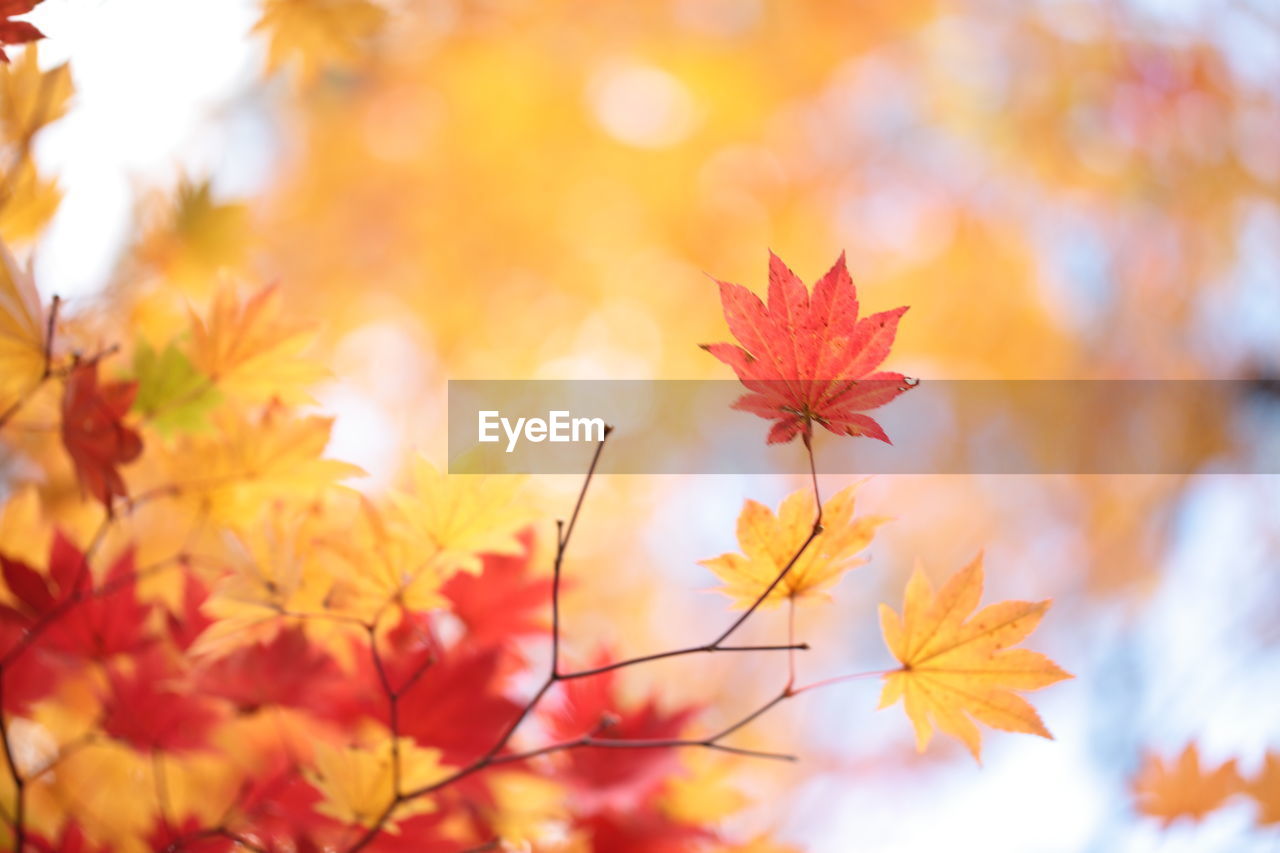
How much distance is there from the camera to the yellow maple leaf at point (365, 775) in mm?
408

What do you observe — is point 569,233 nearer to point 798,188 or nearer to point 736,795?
point 798,188

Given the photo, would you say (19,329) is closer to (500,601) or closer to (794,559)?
(500,601)

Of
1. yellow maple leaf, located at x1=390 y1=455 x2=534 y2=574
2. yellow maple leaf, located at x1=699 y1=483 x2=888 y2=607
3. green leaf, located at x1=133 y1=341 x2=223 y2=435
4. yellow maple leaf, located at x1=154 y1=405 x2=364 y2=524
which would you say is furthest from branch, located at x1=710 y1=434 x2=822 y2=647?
green leaf, located at x1=133 y1=341 x2=223 y2=435

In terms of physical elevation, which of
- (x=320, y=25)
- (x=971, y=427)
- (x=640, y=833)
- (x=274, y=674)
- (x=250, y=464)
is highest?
(x=320, y=25)

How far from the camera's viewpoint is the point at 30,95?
1.73 ft

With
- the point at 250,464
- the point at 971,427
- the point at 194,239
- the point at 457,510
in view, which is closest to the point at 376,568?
the point at 457,510

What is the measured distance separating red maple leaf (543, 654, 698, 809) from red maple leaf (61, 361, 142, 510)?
305 millimetres

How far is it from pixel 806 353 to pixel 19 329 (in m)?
0.41

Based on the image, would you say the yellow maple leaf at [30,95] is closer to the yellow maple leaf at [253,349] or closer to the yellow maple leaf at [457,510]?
the yellow maple leaf at [253,349]

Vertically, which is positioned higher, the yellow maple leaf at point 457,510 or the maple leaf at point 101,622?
the yellow maple leaf at point 457,510

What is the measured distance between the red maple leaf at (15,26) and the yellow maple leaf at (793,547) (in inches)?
14.8

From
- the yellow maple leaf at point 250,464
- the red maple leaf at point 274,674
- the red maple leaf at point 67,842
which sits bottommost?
the red maple leaf at point 67,842

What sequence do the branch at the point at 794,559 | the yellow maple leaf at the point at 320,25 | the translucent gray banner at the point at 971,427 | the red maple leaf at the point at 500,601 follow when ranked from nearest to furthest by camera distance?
1. the branch at the point at 794,559
2. the red maple leaf at the point at 500,601
3. the yellow maple leaf at the point at 320,25
4. the translucent gray banner at the point at 971,427

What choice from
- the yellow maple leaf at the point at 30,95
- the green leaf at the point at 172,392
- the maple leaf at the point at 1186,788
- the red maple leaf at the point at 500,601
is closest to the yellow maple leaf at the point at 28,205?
the yellow maple leaf at the point at 30,95
